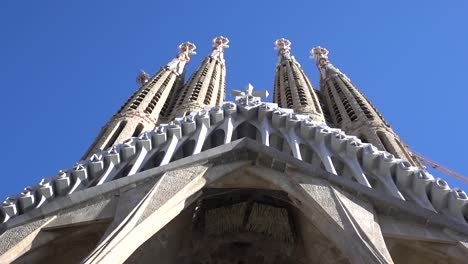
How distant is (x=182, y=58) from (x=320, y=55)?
697 centimetres

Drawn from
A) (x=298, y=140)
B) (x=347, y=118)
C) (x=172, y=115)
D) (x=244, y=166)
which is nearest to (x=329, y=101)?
(x=347, y=118)

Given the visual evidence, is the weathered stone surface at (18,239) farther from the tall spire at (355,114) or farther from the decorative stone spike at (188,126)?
the tall spire at (355,114)

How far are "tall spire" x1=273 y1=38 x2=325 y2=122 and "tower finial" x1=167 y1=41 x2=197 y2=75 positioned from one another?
449 centimetres

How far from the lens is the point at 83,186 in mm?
9820

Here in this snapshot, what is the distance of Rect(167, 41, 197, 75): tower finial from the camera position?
3180cm

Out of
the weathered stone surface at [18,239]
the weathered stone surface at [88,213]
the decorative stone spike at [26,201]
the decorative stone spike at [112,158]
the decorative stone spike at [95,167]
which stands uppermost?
the decorative stone spike at [112,158]

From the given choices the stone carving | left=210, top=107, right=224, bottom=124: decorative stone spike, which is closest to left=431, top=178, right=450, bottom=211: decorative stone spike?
the stone carving

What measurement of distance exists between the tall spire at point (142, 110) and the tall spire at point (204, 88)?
1.92 feet

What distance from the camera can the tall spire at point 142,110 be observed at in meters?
20.8

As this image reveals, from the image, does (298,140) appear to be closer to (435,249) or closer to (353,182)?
(353,182)

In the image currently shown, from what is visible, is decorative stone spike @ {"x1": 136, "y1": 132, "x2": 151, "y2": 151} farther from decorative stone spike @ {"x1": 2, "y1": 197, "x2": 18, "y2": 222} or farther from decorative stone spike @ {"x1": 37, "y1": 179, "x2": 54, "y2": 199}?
decorative stone spike @ {"x1": 2, "y1": 197, "x2": 18, "y2": 222}

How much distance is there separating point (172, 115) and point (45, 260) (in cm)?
1568

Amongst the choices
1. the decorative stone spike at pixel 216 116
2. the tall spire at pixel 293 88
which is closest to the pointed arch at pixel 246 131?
the decorative stone spike at pixel 216 116

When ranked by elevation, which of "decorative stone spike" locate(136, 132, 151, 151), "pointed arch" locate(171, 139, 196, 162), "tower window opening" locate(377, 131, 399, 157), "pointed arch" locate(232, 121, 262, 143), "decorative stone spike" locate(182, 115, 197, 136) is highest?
"tower window opening" locate(377, 131, 399, 157)
